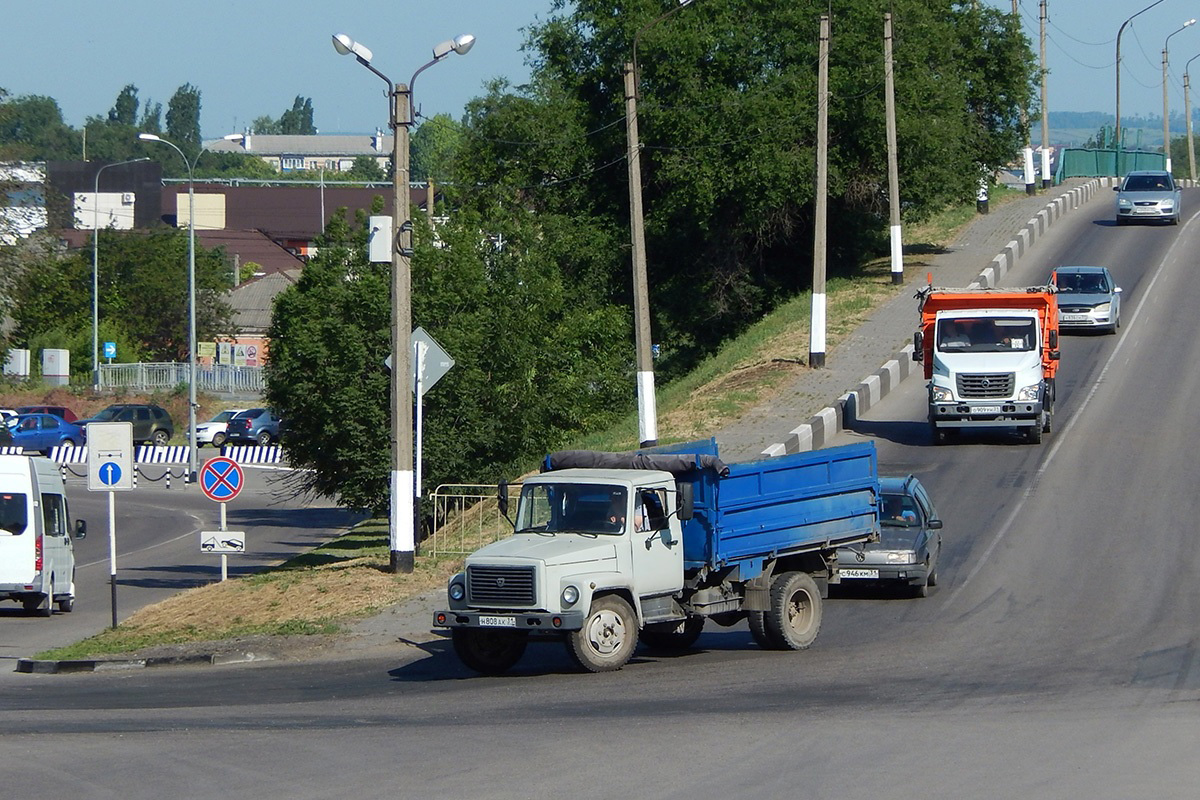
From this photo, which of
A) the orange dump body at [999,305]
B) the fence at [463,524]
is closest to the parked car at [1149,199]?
the orange dump body at [999,305]

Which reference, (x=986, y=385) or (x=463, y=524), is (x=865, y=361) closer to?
(x=986, y=385)

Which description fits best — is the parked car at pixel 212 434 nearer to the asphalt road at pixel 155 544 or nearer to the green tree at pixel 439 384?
the asphalt road at pixel 155 544

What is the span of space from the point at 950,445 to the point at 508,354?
337 inches

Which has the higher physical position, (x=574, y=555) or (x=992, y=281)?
(x=992, y=281)

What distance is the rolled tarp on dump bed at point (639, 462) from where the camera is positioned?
1451 cm

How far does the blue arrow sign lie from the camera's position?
19406mm

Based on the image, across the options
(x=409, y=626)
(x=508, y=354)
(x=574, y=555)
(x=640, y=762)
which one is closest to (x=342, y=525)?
(x=508, y=354)

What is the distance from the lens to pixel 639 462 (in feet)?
48.3

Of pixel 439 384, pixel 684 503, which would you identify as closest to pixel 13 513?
pixel 439 384

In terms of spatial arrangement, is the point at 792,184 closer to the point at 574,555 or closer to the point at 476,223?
the point at 476,223

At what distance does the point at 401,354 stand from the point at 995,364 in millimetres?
12098

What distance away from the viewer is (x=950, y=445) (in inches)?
1106

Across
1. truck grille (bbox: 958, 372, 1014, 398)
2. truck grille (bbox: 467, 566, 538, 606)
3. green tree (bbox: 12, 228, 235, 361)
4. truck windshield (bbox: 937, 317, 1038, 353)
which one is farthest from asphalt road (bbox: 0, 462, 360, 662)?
green tree (bbox: 12, 228, 235, 361)

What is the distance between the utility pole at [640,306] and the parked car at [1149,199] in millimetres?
34165
